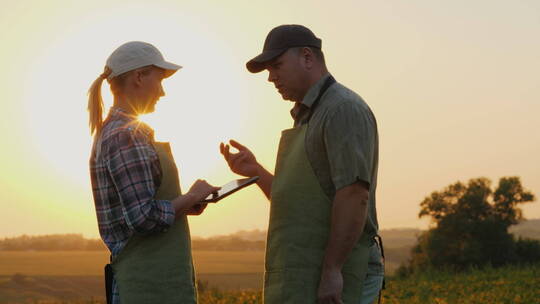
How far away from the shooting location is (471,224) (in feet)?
102

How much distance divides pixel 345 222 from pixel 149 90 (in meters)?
1.24

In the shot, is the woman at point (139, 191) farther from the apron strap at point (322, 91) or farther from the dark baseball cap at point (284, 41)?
the apron strap at point (322, 91)

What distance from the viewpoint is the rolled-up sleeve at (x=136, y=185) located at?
372cm

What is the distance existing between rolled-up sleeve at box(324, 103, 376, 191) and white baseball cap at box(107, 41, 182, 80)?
3.04 ft

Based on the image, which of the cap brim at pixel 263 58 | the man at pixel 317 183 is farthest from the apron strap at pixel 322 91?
the cap brim at pixel 263 58

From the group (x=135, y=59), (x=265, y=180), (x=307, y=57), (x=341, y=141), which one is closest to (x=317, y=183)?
(x=341, y=141)

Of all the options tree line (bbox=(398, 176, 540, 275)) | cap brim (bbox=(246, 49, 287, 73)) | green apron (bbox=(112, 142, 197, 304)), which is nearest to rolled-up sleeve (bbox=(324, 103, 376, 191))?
cap brim (bbox=(246, 49, 287, 73))

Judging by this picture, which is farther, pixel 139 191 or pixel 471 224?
pixel 471 224

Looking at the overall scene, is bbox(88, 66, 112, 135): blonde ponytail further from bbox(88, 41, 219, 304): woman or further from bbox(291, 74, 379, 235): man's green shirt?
bbox(291, 74, 379, 235): man's green shirt

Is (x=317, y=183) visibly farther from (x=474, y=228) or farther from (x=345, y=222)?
(x=474, y=228)

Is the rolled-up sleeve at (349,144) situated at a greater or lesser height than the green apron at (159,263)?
greater

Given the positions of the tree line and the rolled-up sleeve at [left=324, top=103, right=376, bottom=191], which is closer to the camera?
the rolled-up sleeve at [left=324, top=103, right=376, bottom=191]

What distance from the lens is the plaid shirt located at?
3.73 m

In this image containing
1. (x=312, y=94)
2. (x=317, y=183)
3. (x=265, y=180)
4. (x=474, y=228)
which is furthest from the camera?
(x=474, y=228)
